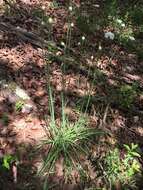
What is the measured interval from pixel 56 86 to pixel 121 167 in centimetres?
140

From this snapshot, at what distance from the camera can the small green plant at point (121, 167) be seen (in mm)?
3838

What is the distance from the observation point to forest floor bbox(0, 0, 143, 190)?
395cm

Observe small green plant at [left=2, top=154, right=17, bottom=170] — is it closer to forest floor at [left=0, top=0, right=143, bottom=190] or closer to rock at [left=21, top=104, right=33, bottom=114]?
forest floor at [left=0, top=0, right=143, bottom=190]

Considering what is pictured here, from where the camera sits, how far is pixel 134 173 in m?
4.00

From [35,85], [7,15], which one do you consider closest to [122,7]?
[7,15]

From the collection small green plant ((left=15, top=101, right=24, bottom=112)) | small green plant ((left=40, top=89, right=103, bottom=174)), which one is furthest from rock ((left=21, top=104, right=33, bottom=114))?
small green plant ((left=40, top=89, right=103, bottom=174))

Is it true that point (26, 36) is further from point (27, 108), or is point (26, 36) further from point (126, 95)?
point (126, 95)

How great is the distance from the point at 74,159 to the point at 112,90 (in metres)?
1.42

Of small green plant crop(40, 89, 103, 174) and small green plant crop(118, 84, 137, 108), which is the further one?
small green plant crop(118, 84, 137, 108)

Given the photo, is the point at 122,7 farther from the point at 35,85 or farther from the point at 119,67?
the point at 35,85

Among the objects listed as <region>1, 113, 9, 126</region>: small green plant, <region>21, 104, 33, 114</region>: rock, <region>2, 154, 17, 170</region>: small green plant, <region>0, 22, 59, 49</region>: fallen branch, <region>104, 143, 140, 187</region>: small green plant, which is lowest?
<region>104, 143, 140, 187</region>: small green plant

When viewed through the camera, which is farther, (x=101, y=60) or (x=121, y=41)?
(x=121, y=41)

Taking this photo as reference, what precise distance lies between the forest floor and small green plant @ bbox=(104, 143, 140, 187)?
263mm

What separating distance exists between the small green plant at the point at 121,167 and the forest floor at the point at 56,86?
26 cm
